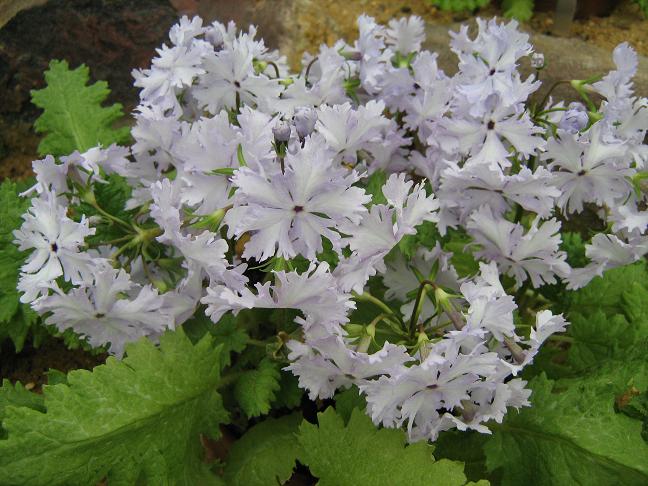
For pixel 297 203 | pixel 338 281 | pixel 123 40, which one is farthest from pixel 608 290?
pixel 123 40

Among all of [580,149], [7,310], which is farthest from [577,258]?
[7,310]

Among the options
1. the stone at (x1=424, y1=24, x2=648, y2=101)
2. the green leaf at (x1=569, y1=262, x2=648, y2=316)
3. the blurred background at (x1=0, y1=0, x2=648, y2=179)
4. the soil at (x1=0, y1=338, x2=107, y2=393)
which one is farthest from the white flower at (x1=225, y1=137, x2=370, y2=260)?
the blurred background at (x1=0, y1=0, x2=648, y2=179)

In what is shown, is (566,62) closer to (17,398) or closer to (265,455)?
(265,455)

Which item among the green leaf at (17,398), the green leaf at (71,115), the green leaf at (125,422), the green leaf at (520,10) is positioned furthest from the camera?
the green leaf at (520,10)

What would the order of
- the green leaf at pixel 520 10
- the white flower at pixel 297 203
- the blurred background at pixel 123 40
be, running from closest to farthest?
the white flower at pixel 297 203 < the blurred background at pixel 123 40 < the green leaf at pixel 520 10

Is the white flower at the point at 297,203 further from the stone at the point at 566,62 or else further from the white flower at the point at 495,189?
the stone at the point at 566,62

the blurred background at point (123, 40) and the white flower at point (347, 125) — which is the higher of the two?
the white flower at point (347, 125)

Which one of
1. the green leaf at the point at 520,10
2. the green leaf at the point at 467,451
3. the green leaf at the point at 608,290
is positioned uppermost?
the green leaf at the point at 520,10

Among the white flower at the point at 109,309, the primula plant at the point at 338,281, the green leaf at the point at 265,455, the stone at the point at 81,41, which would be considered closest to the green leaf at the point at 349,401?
the primula plant at the point at 338,281
